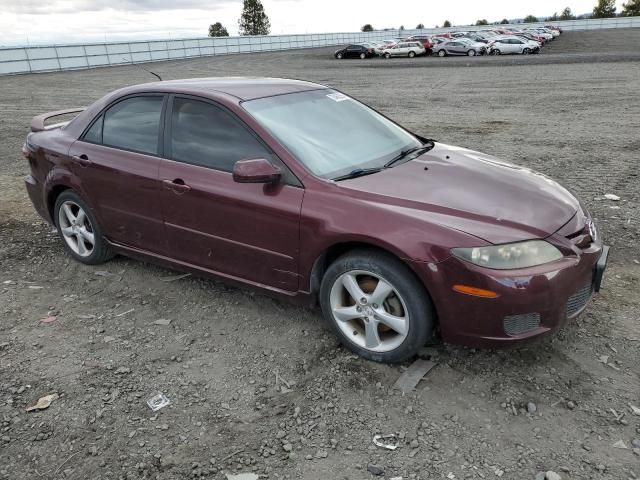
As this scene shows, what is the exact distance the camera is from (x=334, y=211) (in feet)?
10.9

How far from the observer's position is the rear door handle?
4.58 metres

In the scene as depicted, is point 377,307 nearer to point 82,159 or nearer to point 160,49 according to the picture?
point 82,159

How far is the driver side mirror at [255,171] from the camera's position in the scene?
3420 millimetres

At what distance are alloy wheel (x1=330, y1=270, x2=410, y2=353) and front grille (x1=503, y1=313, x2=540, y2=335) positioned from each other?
1.78ft

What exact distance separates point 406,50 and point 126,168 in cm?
3903

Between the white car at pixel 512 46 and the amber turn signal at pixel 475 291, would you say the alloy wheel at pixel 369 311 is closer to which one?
the amber turn signal at pixel 475 291

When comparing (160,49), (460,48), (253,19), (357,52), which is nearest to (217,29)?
(253,19)

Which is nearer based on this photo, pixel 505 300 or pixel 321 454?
pixel 321 454

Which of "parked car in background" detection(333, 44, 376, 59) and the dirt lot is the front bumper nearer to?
the dirt lot

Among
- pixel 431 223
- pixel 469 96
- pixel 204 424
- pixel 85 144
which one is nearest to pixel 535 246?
pixel 431 223

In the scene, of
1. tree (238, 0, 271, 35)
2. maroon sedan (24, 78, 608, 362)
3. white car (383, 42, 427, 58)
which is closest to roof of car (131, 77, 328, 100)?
maroon sedan (24, 78, 608, 362)

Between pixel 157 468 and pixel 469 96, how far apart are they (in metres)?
14.9

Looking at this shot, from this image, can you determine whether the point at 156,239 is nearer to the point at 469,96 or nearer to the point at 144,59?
the point at 469,96

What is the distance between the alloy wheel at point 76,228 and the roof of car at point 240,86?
1241 mm
